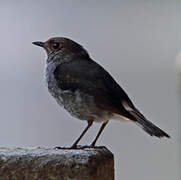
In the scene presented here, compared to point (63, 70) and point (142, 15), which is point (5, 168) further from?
point (142, 15)

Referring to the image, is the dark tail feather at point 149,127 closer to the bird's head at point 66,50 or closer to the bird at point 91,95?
the bird at point 91,95

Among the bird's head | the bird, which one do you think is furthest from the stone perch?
the bird's head

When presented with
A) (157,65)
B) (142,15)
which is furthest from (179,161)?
(142,15)

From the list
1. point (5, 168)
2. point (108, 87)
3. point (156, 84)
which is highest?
point (108, 87)

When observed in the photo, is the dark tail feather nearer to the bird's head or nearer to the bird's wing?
the bird's wing

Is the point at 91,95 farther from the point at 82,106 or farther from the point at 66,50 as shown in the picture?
the point at 66,50
